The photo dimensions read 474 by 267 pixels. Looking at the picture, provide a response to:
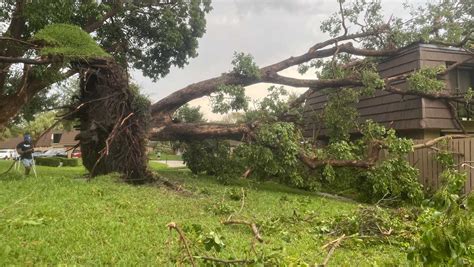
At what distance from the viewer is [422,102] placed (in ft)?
42.1

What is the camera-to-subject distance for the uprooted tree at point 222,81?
35.6 feet

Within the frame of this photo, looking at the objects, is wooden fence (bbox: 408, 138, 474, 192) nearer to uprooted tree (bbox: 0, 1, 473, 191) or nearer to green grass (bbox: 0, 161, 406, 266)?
uprooted tree (bbox: 0, 1, 473, 191)

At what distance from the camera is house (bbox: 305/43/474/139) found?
1285cm

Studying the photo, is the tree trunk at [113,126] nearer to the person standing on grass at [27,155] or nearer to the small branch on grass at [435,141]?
the person standing on grass at [27,155]

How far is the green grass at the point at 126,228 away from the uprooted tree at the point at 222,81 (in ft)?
7.71

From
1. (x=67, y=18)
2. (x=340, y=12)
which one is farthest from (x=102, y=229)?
(x=340, y=12)

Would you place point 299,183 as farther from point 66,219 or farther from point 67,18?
point 67,18

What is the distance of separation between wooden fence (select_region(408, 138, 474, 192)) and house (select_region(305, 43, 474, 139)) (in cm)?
127

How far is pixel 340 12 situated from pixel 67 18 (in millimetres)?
9455

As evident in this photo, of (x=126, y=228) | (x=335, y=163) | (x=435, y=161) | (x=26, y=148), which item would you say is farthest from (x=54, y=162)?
(x=126, y=228)

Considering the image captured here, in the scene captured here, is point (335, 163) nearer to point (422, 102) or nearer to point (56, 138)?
point (422, 102)

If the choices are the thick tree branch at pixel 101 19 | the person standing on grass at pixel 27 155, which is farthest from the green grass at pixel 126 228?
the thick tree branch at pixel 101 19

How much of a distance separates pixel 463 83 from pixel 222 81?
8.66m

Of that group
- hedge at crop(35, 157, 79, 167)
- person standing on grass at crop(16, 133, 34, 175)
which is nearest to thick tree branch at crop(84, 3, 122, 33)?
person standing on grass at crop(16, 133, 34, 175)
